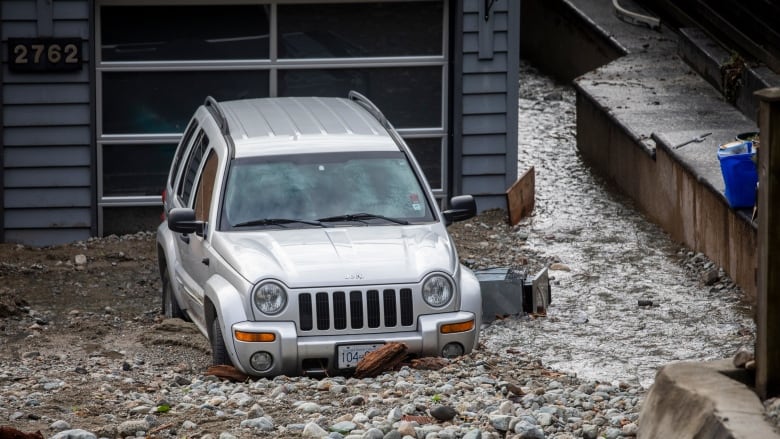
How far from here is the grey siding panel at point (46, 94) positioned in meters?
13.9

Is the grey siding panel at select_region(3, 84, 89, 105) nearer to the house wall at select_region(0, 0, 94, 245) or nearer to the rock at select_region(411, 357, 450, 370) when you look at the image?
the house wall at select_region(0, 0, 94, 245)

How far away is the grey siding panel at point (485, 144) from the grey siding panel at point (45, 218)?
4.29m

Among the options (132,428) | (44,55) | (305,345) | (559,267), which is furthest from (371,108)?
(132,428)

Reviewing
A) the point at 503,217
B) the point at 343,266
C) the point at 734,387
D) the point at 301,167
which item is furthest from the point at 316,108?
the point at 734,387

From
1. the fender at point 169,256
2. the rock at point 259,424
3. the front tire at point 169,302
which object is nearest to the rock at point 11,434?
the rock at point 259,424

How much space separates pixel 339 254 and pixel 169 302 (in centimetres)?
270

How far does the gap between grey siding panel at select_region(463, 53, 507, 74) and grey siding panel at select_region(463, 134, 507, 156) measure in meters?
0.74

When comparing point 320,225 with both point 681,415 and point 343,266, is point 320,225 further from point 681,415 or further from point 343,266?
point 681,415

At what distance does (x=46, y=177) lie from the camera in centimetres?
1410

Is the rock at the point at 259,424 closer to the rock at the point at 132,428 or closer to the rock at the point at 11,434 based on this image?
the rock at the point at 132,428

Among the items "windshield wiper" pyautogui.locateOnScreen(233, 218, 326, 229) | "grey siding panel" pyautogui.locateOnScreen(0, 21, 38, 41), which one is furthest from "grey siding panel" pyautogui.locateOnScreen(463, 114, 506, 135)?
"windshield wiper" pyautogui.locateOnScreen(233, 218, 326, 229)

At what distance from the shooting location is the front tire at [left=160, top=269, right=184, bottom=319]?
35.4 ft

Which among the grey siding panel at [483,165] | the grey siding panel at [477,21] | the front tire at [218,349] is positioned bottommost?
the front tire at [218,349]

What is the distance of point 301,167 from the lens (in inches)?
384
